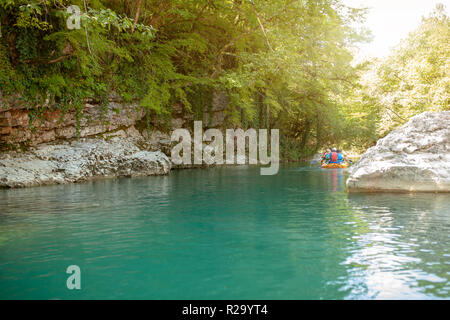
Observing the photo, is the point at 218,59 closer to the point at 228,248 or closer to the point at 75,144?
the point at 75,144

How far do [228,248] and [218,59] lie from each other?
18.7 meters

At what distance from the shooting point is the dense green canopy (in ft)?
44.2

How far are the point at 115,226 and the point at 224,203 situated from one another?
3223mm

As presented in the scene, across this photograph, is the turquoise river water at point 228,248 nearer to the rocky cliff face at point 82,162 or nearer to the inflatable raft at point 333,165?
the rocky cliff face at point 82,162

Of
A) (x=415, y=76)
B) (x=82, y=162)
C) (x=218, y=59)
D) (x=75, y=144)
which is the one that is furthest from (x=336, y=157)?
(x=75, y=144)

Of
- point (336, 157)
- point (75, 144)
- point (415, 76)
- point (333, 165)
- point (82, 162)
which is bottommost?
point (333, 165)

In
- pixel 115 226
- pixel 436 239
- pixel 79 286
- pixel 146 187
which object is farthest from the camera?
pixel 146 187

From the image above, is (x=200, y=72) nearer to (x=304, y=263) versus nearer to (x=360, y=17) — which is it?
(x=360, y=17)

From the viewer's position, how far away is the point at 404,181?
10.3m

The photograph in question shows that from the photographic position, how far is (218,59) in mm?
22453

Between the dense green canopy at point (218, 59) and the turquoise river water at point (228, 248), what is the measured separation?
3899 millimetres

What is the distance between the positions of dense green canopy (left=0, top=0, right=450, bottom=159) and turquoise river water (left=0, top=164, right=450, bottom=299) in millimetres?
3899

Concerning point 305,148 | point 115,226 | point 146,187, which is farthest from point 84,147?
point 305,148

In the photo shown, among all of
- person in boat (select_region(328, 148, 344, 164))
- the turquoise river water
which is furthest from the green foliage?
the turquoise river water
